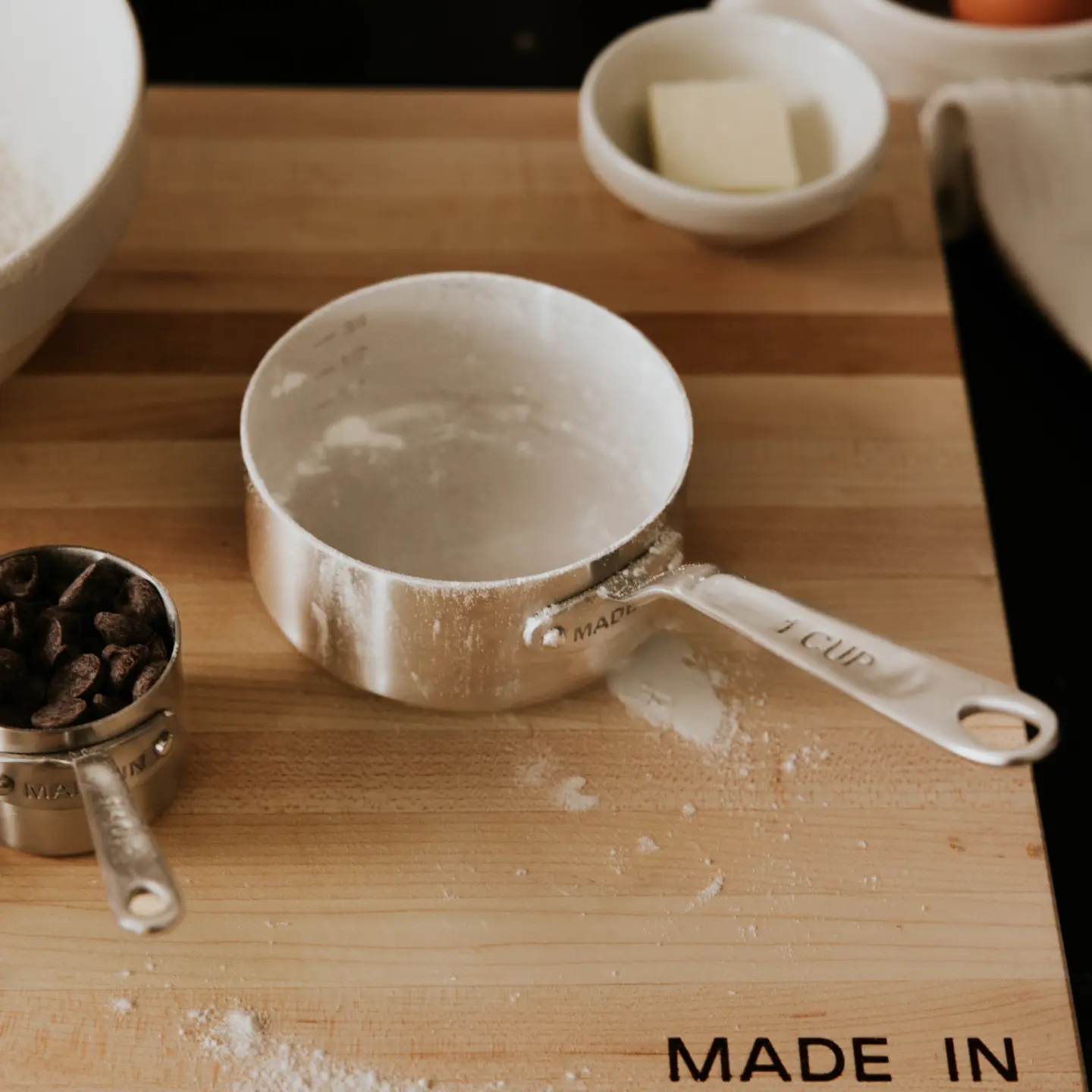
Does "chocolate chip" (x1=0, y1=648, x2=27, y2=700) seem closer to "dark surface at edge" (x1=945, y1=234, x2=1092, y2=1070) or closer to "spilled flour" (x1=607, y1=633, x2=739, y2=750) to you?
"spilled flour" (x1=607, y1=633, x2=739, y2=750)

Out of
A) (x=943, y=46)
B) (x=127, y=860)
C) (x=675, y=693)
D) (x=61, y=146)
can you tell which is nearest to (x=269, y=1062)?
(x=127, y=860)

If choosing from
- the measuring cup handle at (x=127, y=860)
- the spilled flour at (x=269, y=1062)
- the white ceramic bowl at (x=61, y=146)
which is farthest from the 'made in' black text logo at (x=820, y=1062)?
the white ceramic bowl at (x=61, y=146)

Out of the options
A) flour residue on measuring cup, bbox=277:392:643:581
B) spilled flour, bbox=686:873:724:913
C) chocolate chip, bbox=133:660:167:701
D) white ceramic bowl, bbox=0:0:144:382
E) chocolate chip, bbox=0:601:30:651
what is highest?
white ceramic bowl, bbox=0:0:144:382

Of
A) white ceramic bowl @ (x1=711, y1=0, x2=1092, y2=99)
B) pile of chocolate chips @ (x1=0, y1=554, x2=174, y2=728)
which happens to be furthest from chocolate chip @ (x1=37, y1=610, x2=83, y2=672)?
white ceramic bowl @ (x1=711, y1=0, x2=1092, y2=99)

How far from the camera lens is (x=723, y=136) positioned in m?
0.84

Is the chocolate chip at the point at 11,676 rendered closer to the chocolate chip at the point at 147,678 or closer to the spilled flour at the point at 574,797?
the chocolate chip at the point at 147,678

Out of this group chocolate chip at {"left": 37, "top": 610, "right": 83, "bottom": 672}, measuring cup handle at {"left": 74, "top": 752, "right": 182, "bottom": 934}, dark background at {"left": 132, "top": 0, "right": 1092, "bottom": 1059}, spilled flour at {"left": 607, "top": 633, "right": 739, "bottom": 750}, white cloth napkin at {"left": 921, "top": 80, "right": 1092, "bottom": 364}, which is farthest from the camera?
white cloth napkin at {"left": 921, "top": 80, "right": 1092, "bottom": 364}

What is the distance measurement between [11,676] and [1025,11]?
784 mm

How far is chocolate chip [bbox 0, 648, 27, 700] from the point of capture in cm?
55

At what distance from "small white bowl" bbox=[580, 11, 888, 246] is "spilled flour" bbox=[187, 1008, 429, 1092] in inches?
19.4

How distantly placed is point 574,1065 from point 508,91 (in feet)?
2.12

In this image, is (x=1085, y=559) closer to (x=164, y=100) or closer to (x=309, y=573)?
(x=309, y=573)

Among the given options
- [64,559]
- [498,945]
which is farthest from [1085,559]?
[64,559]

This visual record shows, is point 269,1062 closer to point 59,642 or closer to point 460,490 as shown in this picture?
point 59,642
